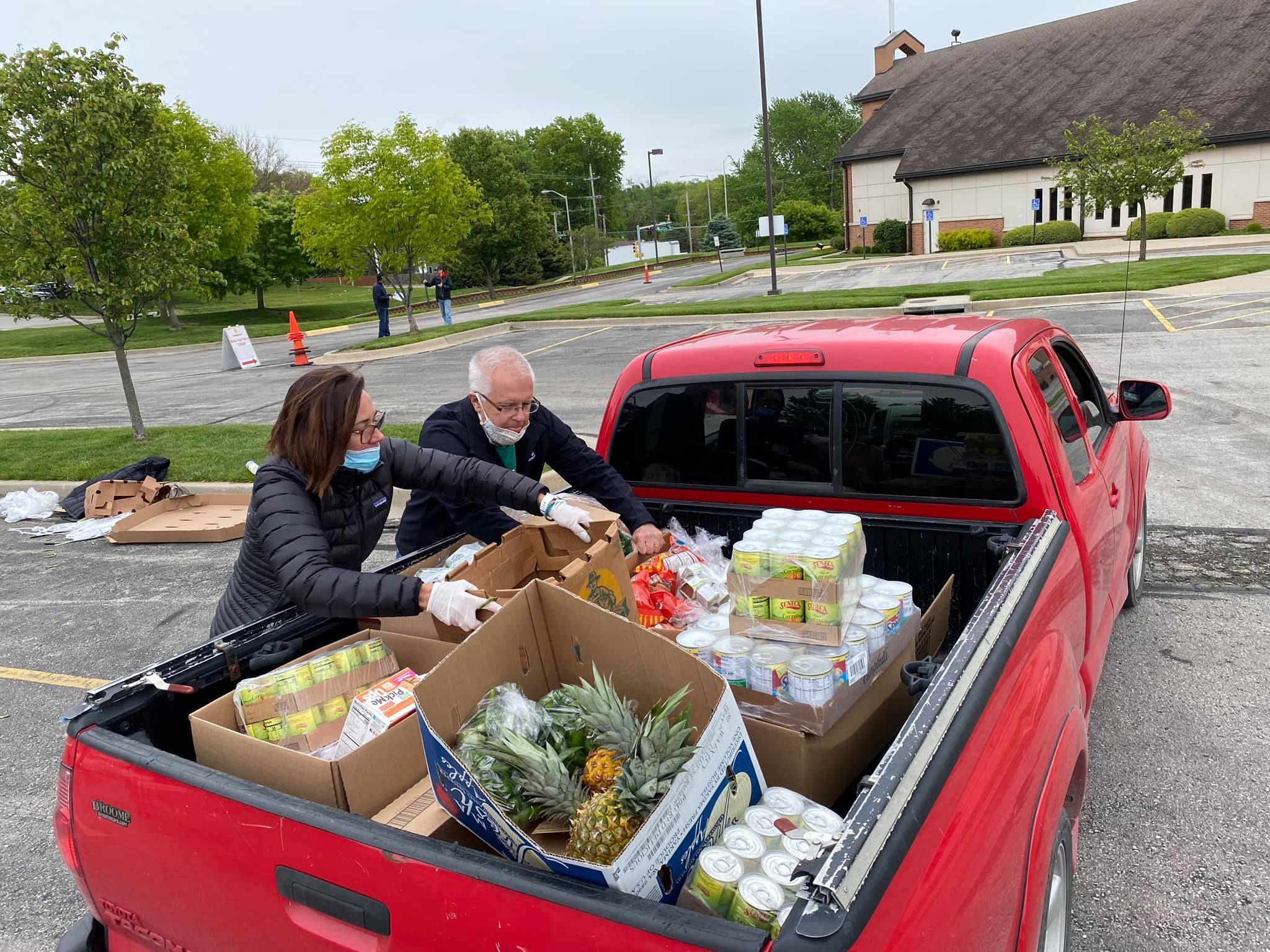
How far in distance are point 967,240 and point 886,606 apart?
151ft

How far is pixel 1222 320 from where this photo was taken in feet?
51.2

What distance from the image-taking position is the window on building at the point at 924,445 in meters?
3.46

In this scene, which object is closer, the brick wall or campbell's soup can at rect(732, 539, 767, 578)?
campbell's soup can at rect(732, 539, 767, 578)

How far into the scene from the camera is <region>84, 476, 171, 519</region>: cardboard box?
9.44 m

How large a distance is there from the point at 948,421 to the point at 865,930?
2.47 metres

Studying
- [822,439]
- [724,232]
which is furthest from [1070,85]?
[822,439]

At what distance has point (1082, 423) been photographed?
392cm

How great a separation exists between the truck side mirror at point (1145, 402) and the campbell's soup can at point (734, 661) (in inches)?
108

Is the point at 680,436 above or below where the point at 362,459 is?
below

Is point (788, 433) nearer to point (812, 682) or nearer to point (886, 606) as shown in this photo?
point (886, 606)

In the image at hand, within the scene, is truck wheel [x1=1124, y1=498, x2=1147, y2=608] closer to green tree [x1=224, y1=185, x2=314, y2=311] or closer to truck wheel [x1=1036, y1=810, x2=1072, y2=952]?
truck wheel [x1=1036, y1=810, x2=1072, y2=952]

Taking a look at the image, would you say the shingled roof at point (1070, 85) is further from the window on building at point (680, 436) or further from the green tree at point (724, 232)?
the window on building at point (680, 436)

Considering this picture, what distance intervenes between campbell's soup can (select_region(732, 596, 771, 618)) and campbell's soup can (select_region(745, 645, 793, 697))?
108 millimetres

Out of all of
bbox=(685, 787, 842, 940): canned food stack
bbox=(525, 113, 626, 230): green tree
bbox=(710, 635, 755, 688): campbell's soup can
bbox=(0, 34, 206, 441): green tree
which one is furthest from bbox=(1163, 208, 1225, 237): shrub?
bbox=(525, 113, 626, 230): green tree
